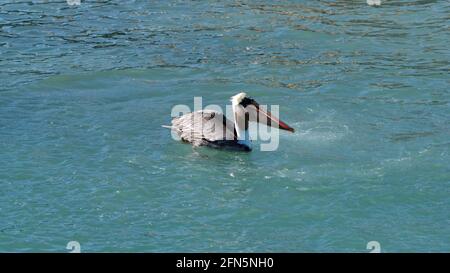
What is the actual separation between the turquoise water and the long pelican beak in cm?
39

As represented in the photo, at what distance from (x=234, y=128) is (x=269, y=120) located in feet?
2.04

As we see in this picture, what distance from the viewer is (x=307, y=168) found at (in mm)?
12672

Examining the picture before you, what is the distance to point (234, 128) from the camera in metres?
13.7

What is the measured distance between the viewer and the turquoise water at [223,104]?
11.1m

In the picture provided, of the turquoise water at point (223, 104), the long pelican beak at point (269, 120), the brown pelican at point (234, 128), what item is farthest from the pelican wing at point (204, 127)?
the long pelican beak at point (269, 120)

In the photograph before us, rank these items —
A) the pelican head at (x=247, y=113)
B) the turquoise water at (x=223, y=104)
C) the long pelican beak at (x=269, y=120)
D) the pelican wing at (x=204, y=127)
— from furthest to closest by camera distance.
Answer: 1. the pelican wing at (x=204, y=127)
2. the pelican head at (x=247, y=113)
3. the long pelican beak at (x=269, y=120)
4. the turquoise water at (x=223, y=104)

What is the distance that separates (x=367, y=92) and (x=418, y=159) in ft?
9.58

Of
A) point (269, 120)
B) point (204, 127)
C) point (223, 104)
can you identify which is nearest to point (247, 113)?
point (269, 120)

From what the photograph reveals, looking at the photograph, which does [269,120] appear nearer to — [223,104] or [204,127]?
[204,127]

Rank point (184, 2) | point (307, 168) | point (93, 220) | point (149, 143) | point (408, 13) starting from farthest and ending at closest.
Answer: point (184, 2), point (408, 13), point (149, 143), point (307, 168), point (93, 220)

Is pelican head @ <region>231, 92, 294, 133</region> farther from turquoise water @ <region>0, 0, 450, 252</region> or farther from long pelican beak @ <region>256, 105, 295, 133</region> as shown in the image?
turquoise water @ <region>0, 0, 450, 252</region>

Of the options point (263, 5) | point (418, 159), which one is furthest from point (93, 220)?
point (263, 5)

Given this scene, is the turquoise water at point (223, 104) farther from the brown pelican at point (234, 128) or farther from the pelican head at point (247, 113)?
the pelican head at point (247, 113)

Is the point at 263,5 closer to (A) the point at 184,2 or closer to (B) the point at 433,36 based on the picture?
(A) the point at 184,2
